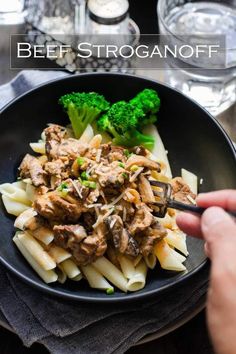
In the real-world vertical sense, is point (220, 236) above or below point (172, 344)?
above

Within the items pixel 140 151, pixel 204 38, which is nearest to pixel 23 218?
pixel 140 151

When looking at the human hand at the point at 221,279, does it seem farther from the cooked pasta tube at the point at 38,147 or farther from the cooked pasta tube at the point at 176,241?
the cooked pasta tube at the point at 38,147

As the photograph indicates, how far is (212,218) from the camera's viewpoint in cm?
139

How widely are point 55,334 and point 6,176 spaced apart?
1.89ft

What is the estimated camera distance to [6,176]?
2160mm

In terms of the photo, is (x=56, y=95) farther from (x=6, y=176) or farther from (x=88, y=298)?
(x=88, y=298)

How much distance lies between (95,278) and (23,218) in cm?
28

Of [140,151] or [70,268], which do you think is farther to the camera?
[140,151]

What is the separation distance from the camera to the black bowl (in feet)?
6.98

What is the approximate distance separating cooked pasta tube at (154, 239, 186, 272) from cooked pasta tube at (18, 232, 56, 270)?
31 cm

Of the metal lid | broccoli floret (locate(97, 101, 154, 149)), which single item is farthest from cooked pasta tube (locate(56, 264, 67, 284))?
the metal lid

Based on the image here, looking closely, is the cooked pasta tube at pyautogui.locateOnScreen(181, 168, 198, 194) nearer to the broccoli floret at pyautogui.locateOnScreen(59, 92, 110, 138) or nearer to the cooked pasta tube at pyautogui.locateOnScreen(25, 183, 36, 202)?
the broccoli floret at pyautogui.locateOnScreen(59, 92, 110, 138)

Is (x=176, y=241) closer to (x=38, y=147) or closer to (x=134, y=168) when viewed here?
(x=134, y=168)

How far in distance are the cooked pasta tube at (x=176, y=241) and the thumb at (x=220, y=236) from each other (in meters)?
0.54
